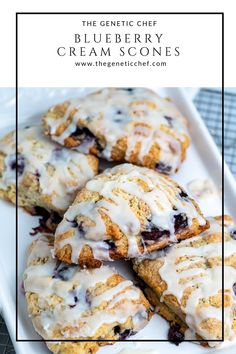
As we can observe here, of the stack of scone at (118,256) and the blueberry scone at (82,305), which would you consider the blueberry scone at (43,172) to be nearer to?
the stack of scone at (118,256)

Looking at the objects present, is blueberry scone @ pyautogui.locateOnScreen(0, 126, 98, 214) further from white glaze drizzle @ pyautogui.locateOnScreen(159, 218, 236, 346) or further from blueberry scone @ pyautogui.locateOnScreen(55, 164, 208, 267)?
white glaze drizzle @ pyautogui.locateOnScreen(159, 218, 236, 346)

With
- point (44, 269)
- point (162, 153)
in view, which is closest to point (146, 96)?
point (162, 153)

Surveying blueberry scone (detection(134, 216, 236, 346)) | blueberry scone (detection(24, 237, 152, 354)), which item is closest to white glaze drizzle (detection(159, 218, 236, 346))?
blueberry scone (detection(134, 216, 236, 346))

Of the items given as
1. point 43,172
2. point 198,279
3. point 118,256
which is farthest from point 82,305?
point 43,172

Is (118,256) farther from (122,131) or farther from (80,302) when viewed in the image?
(122,131)

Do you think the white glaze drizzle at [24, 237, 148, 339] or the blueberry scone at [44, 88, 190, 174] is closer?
the white glaze drizzle at [24, 237, 148, 339]

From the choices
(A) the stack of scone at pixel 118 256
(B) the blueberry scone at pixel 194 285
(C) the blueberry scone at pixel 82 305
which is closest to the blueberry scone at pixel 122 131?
(A) the stack of scone at pixel 118 256

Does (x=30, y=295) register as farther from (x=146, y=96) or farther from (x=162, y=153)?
(x=146, y=96)
